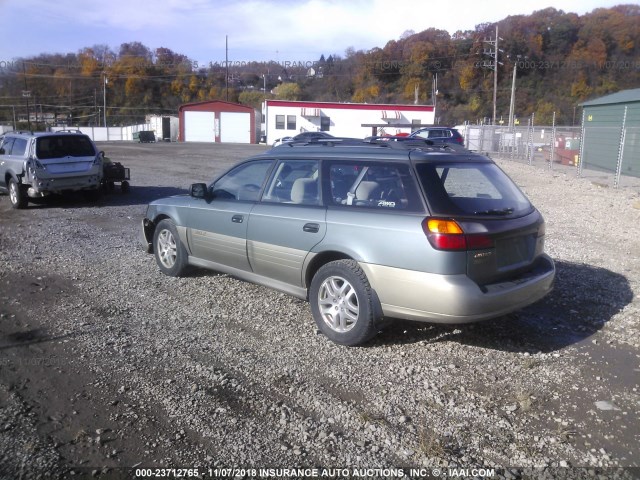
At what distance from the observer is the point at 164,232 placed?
22.9ft

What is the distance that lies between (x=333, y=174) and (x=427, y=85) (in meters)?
85.1

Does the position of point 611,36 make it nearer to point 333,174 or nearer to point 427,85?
point 427,85

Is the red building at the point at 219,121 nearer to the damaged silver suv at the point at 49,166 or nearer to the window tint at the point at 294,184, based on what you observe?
the damaged silver suv at the point at 49,166

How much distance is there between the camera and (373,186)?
4883 millimetres

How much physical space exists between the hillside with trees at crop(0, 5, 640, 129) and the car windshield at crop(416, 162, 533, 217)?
54604 mm

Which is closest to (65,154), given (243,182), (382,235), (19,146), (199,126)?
(19,146)

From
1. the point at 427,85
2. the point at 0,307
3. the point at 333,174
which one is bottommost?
the point at 0,307

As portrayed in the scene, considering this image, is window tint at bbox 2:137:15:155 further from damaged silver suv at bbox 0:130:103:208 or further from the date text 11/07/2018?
the date text 11/07/2018

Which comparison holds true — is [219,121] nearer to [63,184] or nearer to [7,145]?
[7,145]

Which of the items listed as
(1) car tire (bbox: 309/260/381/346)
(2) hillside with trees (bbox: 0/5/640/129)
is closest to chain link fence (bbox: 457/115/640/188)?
(1) car tire (bbox: 309/260/381/346)

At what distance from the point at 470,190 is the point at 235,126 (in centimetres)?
6404

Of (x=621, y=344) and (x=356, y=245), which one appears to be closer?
(x=356, y=245)

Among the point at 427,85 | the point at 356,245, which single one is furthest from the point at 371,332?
the point at 427,85

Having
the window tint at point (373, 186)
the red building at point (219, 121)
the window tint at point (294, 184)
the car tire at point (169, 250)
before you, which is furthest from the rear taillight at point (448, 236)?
the red building at point (219, 121)
